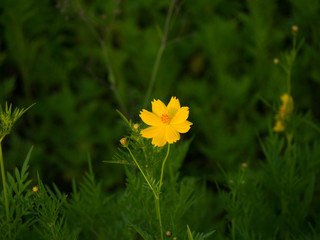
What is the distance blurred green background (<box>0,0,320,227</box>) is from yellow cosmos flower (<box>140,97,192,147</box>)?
3.37 ft

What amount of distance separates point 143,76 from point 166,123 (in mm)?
1482

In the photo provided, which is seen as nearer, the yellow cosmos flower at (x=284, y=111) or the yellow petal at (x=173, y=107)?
the yellow petal at (x=173, y=107)

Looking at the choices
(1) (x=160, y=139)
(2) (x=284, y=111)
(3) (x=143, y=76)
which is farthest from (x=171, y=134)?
(3) (x=143, y=76)

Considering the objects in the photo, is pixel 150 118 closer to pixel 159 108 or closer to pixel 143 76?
pixel 159 108

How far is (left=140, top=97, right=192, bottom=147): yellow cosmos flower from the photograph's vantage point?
791 mm

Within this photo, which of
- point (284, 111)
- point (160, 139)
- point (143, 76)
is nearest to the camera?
point (160, 139)

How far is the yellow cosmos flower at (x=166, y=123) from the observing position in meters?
0.79

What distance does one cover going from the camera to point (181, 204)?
1047 mm

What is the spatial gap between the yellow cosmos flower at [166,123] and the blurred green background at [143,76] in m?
1.03

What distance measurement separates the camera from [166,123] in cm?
82

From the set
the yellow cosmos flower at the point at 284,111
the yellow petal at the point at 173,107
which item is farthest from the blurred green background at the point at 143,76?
the yellow petal at the point at 173,107

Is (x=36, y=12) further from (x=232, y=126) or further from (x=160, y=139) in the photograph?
(x=160, y=139)

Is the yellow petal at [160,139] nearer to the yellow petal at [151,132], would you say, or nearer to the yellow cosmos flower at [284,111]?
the yellow petal at [151,132]

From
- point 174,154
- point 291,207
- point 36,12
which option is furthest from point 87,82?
point 291,207
